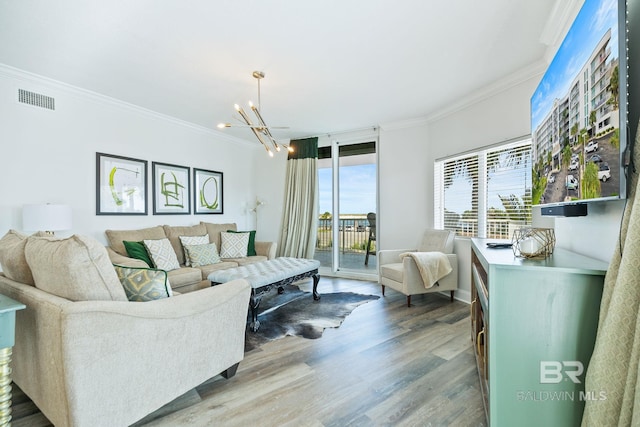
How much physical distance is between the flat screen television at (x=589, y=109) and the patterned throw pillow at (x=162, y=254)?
3.75 meters

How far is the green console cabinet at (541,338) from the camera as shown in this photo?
3.77 feet

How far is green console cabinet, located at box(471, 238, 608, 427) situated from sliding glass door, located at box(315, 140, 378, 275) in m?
3.72

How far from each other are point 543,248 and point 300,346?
1887 millimetres

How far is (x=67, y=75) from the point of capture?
296 cm

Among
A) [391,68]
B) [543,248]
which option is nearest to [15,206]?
[391,68]

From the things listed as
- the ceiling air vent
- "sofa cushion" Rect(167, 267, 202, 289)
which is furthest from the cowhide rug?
the ceiling air vent

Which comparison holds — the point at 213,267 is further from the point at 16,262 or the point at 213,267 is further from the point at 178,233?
the point at 16,262

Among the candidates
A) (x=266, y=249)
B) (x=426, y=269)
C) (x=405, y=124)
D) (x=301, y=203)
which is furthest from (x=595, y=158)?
(x=301, y=203)

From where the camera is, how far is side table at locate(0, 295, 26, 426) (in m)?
1.23

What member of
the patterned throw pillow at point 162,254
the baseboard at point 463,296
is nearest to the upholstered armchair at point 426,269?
the baseboard at point 463,296

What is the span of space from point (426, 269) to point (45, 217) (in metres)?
3.90

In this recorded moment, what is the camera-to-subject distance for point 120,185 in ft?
12.3

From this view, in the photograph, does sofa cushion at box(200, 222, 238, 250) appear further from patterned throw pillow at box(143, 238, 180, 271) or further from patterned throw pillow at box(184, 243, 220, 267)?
patterned throw pillow at box(143, 238, 180, 271)

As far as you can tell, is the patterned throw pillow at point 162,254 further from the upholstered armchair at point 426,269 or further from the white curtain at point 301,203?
the upholstered armchair at point 426,269
